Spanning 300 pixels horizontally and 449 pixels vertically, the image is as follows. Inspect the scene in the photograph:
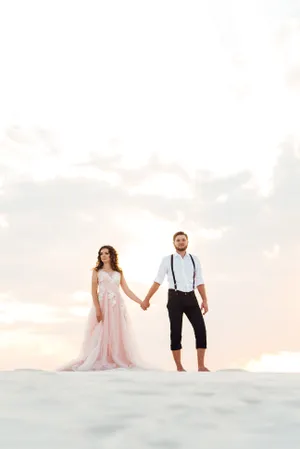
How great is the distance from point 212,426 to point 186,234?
5523 mm

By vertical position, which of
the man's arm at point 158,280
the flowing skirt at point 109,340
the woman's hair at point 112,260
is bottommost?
the flowing skirt at point 109,340

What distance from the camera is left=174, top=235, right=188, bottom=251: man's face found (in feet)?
35.6

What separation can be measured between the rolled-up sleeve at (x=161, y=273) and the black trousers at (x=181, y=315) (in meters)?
A: 0.29

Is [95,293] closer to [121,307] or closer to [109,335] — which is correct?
[121,307]

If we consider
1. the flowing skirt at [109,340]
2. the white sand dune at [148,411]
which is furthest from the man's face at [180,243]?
the white sand dune at [148,411]

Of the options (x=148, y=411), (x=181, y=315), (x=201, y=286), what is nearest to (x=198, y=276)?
(x=201, y=286)

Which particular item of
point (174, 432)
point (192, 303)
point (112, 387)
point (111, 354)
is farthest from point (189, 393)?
point (111, 354)

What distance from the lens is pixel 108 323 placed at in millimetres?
11734

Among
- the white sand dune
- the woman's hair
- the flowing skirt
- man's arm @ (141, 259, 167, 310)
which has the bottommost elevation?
the white sand dune

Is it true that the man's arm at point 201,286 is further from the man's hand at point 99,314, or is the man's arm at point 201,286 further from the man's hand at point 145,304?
the man's hand at point 99,314

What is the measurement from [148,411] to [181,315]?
15.4 feet

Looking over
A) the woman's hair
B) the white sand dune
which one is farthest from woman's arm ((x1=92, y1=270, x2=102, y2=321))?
the white sand dune

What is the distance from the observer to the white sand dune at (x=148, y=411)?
17.2 feet

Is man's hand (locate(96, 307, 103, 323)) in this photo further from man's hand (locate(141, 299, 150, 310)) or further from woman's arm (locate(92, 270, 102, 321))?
man's hand (locate(141, 299, 150, 310))
